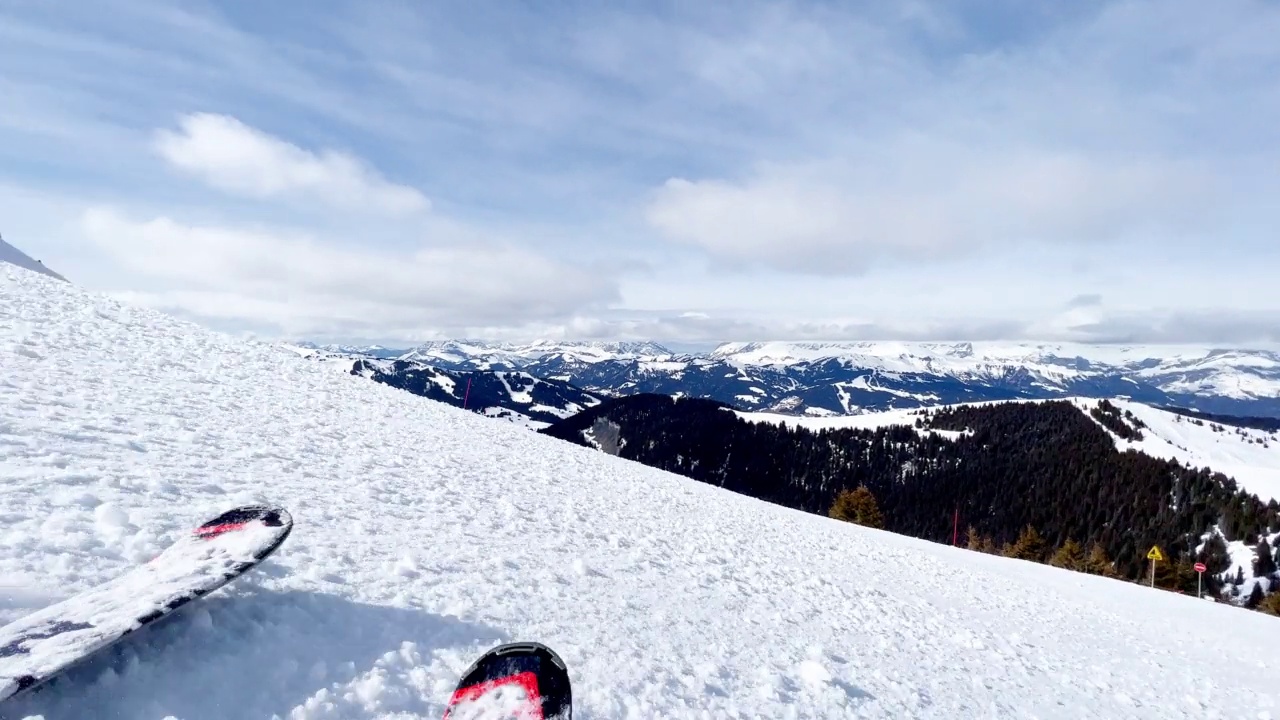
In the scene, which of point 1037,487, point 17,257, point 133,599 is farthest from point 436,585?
point 1037,487

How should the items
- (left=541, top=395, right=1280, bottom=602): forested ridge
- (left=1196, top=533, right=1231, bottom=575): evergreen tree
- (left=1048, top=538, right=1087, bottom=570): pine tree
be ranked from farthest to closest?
(left=541, top=395, right=1280, bottom=602): forested ridge
(left=1196, top=533, right=1231, bottom=575): evergreen tree
(left=1048, top=538, right=1087, bottom=570): pine tree

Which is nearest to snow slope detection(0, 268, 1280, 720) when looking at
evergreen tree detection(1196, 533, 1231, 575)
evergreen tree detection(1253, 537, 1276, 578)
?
evergreen tree detection(1196, 533, 1231, 575)

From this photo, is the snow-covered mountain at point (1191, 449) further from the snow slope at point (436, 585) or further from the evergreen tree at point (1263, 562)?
the snow slope at point (436, 585)

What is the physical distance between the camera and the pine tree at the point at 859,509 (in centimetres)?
6009

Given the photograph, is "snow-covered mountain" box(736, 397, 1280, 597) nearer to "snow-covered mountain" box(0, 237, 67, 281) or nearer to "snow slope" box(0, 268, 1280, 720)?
"snow slope" box(0, 268, 1280, 720)

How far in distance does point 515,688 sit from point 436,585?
3348mm

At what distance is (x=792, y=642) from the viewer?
9.16 m

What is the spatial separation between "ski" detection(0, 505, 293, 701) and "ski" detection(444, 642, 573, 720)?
2415mm

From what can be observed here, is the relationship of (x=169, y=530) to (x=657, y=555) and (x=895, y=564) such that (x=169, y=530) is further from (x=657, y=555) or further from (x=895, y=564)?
(x=895, y=564)

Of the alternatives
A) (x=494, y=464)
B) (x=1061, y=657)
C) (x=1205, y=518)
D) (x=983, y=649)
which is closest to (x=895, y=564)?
(x=1061, y=657)

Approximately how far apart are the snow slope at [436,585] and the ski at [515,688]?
2.26 ft

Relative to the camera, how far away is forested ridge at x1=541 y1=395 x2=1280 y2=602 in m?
117

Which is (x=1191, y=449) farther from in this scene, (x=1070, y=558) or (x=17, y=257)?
(x=17, y=257)

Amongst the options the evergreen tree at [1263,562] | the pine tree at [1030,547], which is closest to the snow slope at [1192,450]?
the evergreen tree at [1263,562]
